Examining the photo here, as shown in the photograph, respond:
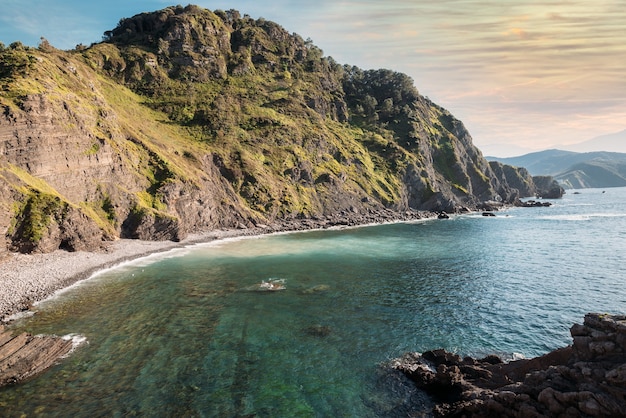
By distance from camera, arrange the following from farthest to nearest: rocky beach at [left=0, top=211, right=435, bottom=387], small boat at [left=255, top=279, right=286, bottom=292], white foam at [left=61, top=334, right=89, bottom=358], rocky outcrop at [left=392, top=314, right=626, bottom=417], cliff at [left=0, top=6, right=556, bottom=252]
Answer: cliff at [left=0, top=6, right=556, bottom=252], small boat at [left=255, top=279, right=286, bottom=292], white foam at [left=61, top=334, right=89, bottom=358], rocky beach at [left=0, top=211, right=435, bottom=387], rocky outcrop at [left=392, top=314, right=626, bottom=417]

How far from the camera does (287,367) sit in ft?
98.6

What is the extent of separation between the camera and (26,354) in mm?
30250

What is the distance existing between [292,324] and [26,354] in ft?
78.4

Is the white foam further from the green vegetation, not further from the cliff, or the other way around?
the green vegetation

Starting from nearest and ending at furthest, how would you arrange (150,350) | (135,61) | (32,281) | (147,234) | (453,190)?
1. (150,350)
2. (32,281)
3. (147,234)
4. (135,61)
5. (453,190)

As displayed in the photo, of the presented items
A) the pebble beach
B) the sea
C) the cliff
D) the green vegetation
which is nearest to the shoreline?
the pebble beach

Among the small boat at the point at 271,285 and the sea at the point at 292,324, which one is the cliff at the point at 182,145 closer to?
the sea at the point at 292,324

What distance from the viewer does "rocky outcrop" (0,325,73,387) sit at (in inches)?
1110

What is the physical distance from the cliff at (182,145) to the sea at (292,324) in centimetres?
1686

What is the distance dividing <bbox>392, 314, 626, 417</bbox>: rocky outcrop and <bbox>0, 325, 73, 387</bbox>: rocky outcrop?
30.6 metres

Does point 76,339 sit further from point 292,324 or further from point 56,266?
point 56,266

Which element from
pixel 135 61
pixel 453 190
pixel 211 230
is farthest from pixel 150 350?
pixel 453 190

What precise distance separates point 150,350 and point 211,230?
67.7 m

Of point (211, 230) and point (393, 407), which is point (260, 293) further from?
point (211, 230)
